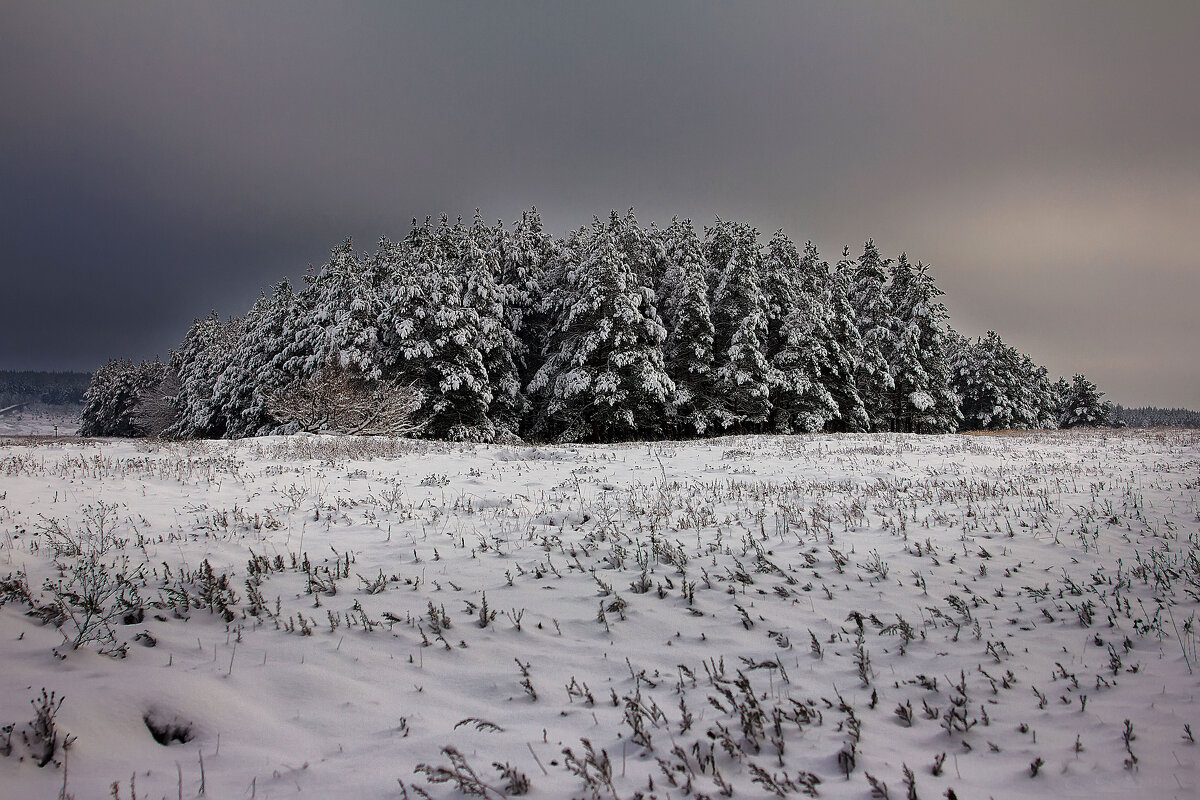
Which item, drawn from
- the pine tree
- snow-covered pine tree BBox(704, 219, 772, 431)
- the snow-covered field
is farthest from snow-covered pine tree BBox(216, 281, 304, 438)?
the snow-covered field

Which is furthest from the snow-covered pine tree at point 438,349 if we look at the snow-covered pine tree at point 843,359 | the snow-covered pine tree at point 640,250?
the snow-covered pine tree at point 843,359

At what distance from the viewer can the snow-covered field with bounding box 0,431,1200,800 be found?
2.70m

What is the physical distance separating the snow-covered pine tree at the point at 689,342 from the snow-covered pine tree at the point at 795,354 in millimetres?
3793

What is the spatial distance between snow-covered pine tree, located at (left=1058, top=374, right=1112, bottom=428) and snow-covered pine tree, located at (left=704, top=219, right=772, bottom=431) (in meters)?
56.2

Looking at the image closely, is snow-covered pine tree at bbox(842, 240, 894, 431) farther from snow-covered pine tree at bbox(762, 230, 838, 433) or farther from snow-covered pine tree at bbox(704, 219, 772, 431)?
snow-covered pine tree at bbox(704, 219, 772, 431)

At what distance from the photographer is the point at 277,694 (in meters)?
3.38

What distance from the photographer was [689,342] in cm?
3198

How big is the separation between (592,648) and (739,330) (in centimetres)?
2827

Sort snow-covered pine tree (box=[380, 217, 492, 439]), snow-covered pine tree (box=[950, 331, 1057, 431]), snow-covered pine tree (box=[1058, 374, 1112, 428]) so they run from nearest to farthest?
snow-covered pine tree (box=[380, 217, 492, 439]) < snow-covered pine tree (box=[950, 331, 1057, 431]) < snow-covered pine tree (box=[1058, 374, 1112, 428])

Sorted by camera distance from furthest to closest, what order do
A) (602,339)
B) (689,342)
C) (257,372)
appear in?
(257,372), (689,342), (602,339)

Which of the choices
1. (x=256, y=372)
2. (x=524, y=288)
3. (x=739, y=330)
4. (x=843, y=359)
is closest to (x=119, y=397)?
(x=256, y=372)

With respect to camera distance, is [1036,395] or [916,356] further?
[1036,395]

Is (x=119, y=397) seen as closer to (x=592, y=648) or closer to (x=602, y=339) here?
(x=602, y=339)

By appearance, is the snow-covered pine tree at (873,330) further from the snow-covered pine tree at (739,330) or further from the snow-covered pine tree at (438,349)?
the snow-covered pine tree at (438,349)
